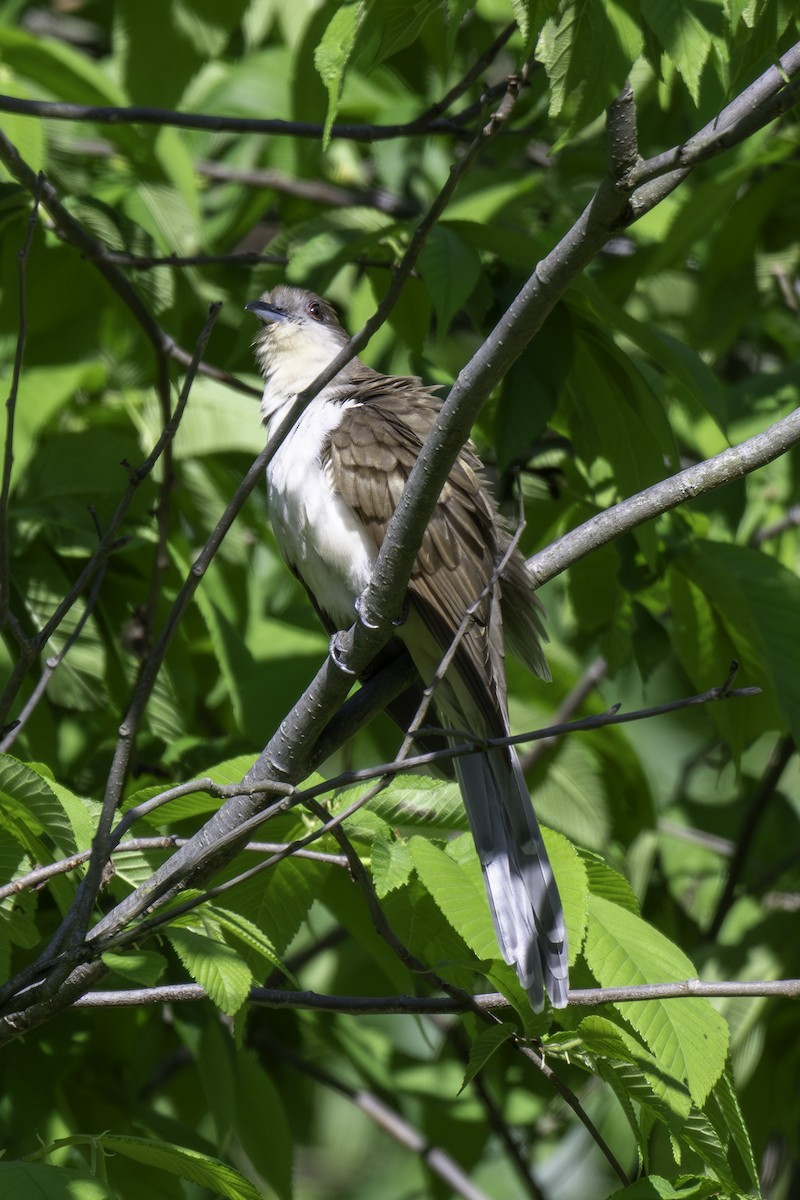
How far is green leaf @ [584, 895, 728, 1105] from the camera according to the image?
220 cm

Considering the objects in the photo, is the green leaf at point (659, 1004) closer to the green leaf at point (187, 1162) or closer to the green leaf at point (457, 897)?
the green leaf at point (457, 897)

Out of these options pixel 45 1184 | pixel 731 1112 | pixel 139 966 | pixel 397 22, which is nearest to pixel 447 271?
pixel 397 22

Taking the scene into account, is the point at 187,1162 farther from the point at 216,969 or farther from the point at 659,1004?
the point at 659,1004

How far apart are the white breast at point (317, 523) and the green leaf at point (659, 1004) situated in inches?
50.3

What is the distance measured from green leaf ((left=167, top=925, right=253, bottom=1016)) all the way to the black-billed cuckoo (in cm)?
86

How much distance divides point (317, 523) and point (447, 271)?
795 millimetres

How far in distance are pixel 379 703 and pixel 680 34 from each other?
4.96ft

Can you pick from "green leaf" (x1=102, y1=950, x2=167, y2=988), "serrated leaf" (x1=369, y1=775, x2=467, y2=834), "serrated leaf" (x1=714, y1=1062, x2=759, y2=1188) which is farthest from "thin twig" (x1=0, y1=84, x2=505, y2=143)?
"serrated leaf" (x1=714, y1=1062, x2=759, y2=1188)

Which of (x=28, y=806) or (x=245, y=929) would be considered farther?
(x=28, y=806)

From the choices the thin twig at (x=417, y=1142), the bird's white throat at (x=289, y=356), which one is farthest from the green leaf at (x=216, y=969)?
the thin twig at (x=417, y=1142)

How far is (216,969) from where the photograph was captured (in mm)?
2070

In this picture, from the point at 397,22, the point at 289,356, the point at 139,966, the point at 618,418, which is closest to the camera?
the point at 139,966

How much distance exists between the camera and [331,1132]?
6094mm

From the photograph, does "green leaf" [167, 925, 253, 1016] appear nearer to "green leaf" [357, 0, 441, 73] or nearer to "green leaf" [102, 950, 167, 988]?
"green leaf" [102, 950, 167, 988]
